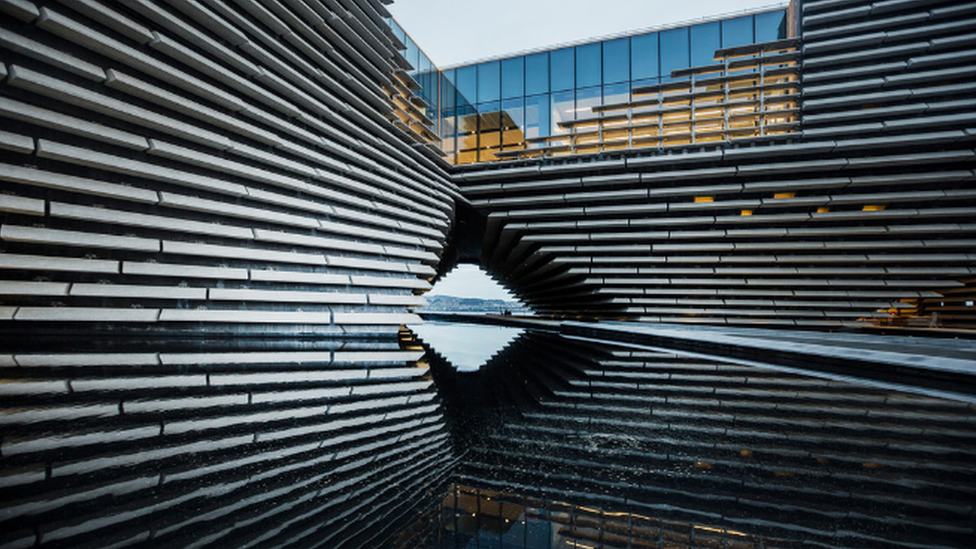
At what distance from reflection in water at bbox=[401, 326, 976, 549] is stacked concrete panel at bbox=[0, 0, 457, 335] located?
5344 mm

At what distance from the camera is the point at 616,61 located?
1925cm

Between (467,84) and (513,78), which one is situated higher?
(467,84)

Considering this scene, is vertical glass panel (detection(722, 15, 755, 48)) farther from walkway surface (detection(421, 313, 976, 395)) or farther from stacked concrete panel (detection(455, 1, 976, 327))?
walkway surface (detection(421, 313, 976, 395))

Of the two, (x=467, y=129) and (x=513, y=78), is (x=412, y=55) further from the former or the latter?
(x=513, y=78)

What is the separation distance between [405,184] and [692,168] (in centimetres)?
811

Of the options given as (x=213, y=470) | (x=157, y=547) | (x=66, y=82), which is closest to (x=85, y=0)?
(x=66, y=82)

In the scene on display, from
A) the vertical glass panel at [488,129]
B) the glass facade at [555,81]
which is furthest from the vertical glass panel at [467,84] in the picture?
the vertical glass panel at [488,129]

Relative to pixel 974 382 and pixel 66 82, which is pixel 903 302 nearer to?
pixel 974 382

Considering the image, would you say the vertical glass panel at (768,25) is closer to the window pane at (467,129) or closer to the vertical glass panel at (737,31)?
the vertical glass panel at (737,31)

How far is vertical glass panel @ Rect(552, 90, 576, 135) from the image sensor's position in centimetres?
1997

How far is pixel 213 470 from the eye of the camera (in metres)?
2.38

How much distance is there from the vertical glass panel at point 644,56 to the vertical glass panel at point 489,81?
5613 mm

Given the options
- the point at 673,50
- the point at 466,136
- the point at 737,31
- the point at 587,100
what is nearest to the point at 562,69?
the point at 587,100

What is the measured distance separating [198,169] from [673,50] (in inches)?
665
